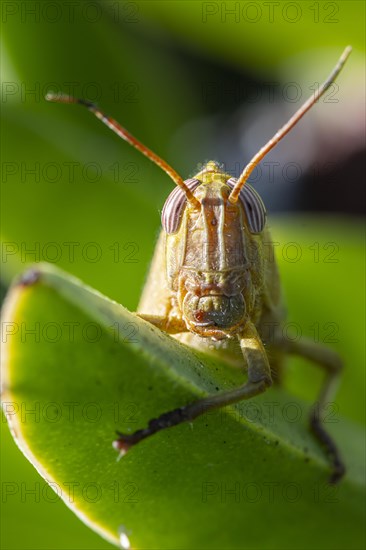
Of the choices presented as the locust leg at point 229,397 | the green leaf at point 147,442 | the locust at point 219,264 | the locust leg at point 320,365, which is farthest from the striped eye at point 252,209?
the locust leg at point 320,365

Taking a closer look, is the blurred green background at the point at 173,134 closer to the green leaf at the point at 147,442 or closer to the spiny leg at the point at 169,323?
the spiny leg at the point at 169,323

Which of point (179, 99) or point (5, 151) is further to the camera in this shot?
point (179, 99)

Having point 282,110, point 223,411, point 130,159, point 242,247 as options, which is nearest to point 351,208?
point 282,110

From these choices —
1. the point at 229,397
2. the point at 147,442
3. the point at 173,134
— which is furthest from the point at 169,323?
the point at 173,134

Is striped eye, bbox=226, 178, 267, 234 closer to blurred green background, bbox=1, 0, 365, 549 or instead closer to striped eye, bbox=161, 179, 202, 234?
striped eye, bbox=161, 179, 202, 234

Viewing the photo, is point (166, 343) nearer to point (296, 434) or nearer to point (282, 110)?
point (296, 434)

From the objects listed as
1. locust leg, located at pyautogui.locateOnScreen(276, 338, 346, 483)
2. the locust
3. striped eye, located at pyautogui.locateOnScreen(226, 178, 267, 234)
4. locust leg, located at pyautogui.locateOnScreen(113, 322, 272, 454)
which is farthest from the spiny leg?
locust leg, located at pyautogui.locateOnScreen(276, 338, 346, 483)
